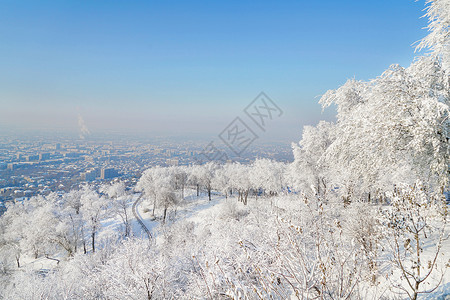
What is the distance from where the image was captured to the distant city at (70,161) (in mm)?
43906

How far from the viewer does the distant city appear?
43.9m

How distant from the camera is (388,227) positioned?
296 centimetres

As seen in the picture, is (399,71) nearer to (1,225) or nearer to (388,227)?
(388,227)

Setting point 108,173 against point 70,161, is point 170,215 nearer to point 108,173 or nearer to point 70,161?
point 108,173

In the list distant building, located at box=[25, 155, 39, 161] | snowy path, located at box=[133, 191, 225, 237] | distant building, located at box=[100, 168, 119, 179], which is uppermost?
distant building, located at box=[25, 155, 39, 161]

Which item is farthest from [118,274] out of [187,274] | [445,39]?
[445,39]

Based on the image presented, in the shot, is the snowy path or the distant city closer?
the snowy path

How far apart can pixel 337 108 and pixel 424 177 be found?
6.67 metres

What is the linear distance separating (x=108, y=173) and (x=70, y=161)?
17.1m

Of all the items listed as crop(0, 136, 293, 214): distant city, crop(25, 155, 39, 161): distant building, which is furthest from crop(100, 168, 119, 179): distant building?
crop(25, 155, 39, 161): distant building

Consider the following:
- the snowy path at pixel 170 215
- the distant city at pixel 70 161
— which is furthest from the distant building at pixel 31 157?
the snowy path at pixel 170 215

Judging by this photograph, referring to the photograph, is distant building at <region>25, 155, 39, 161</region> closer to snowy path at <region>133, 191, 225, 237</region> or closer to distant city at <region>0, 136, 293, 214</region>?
distant city at <region>0, 136, 293, 214</region>

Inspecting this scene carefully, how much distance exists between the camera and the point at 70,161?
6344 centimetres

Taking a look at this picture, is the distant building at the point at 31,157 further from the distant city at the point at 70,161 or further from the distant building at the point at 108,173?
the distant building at the point at 108,173
